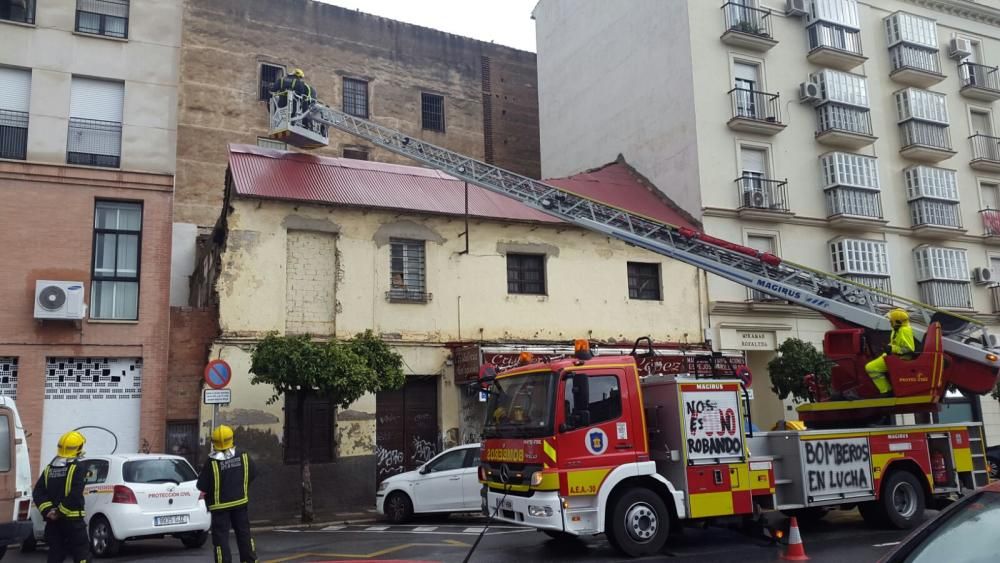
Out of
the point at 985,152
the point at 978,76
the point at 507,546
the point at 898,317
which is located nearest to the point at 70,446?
the point at 507,546

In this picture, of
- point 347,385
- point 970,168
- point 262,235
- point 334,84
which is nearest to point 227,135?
point 334,84

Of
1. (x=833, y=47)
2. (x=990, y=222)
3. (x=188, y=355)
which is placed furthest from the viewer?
(x=990, y=222)

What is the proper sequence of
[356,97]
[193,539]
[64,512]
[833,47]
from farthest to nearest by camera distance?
1. [356,97]
2. [833,47]
3. [193,539]
4. [64,512]

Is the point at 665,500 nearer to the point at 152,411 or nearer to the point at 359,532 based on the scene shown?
the point at 359,532

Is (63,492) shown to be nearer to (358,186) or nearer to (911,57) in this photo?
(358,186)

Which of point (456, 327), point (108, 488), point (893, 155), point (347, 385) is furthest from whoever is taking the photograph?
point (893, 155)

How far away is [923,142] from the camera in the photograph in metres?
27.1

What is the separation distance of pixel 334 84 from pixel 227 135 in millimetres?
4828

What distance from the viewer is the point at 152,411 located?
17391 mm

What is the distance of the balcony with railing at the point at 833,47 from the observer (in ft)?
85.6

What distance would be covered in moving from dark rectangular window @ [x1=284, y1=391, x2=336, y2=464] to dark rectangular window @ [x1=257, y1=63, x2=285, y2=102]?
16327mm

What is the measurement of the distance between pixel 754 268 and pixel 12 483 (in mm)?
11997

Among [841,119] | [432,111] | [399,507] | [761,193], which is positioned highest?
[432,111]

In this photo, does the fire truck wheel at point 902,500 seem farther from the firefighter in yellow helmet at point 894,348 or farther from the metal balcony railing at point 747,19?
the metal balcony railing at point 747,19
